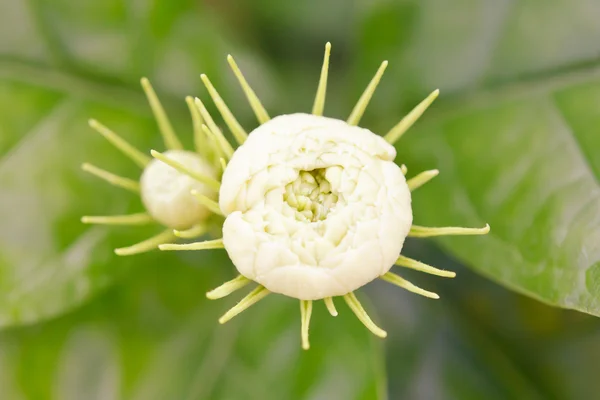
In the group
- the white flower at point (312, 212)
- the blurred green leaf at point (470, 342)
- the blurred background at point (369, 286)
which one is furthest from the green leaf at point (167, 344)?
the white flower at point (312, 212)

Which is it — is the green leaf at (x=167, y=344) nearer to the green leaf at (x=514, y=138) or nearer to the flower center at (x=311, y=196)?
the green leaf at (x=514, y=138)

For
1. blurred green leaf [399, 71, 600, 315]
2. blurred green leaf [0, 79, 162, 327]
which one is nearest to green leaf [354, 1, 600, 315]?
blurred green leaf [399, 71, 600, 315]

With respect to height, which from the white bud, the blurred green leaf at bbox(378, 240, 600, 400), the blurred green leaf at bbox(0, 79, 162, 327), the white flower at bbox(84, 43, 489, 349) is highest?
the white flower at bbox(84, 43, 489, 349)

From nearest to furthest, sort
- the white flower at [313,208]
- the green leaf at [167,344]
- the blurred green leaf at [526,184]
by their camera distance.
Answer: the white flower at [313,208]
the blurred green leaf at [526,184]
the green leaf at [167,344]

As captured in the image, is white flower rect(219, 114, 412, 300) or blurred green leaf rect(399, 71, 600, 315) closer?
white flower rect(219, 114, 412, 300)

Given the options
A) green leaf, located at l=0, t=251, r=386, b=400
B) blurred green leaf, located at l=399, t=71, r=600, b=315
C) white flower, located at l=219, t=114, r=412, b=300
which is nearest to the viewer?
white flower, located at l=219, t=114, r=412, b=300

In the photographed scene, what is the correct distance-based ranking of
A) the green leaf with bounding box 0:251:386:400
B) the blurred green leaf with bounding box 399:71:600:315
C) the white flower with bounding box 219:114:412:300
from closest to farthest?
the white flower with bounding box 219:114:412:300
the blurred green leaf with bounding box 399:71:600:315
the green leaf with bounding box 0:251:386:400

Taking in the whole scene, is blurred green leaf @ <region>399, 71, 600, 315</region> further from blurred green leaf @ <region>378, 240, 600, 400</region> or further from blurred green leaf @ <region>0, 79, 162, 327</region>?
blurred green leaf @ <region>0, 79, 162, 327</region>

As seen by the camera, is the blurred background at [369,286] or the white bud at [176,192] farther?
the blurred background at [369,286]
